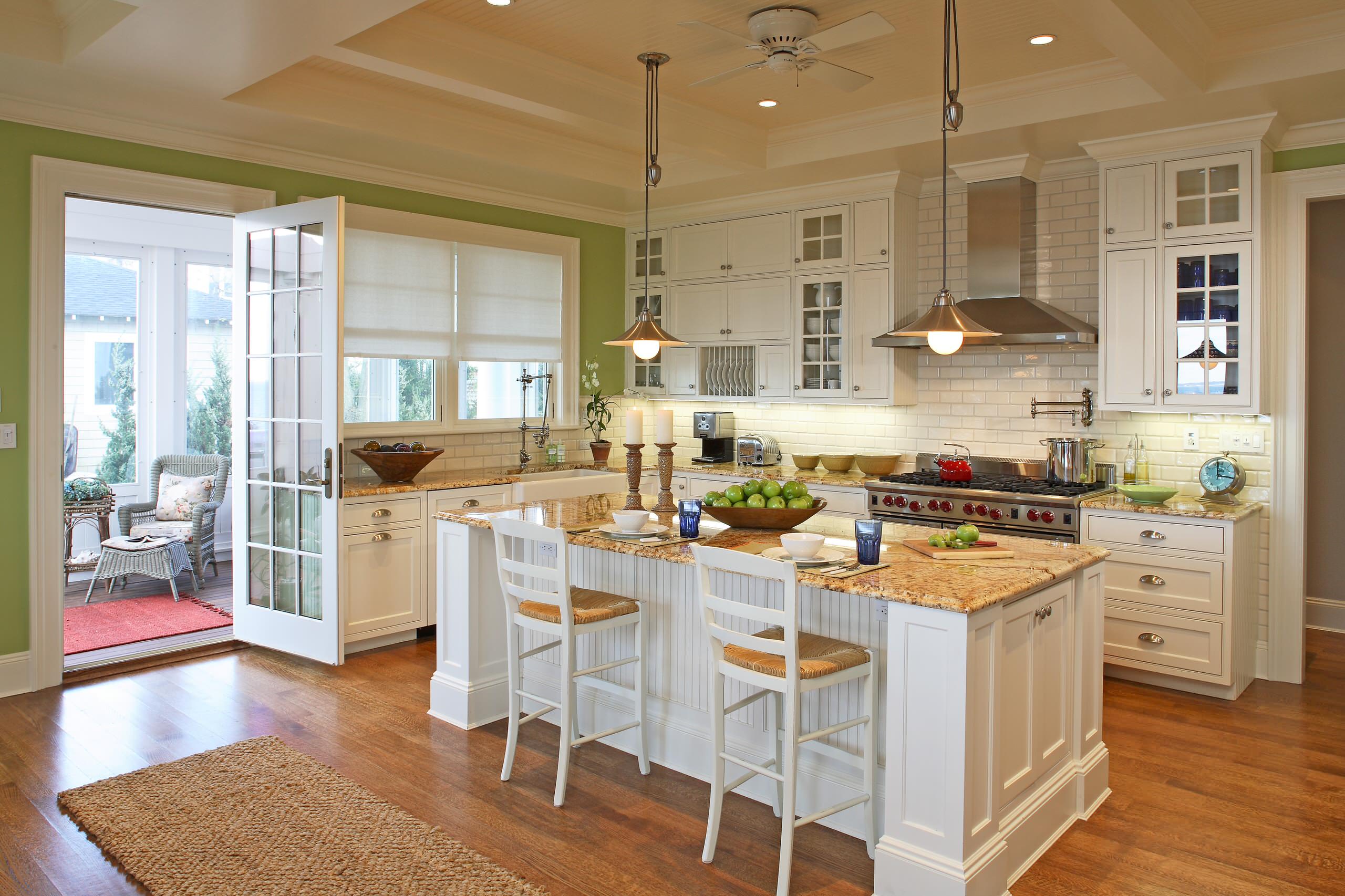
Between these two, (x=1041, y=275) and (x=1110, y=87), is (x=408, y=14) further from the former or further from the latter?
(x=1041, y=275)

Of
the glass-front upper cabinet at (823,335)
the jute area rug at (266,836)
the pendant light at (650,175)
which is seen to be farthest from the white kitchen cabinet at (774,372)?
the jute area rug at (266,836)

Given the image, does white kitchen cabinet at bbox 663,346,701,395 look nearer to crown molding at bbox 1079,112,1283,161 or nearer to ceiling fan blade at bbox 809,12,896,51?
crown molding at bbox 1079,112,1283,161

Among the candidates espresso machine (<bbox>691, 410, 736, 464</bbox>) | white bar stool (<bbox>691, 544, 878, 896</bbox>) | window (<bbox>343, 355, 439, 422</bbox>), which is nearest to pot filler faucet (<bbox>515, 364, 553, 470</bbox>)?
window (<bbox>343, 355, 439, 422</bbox>)

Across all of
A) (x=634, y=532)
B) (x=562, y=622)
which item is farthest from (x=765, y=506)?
(x=562, y=622)

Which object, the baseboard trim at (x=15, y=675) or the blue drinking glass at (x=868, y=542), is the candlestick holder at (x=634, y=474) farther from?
the baseboard trim at (x=15, y=675)

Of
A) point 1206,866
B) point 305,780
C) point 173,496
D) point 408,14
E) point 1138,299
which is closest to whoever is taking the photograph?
point 1206,866

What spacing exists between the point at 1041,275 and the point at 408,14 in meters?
3.79

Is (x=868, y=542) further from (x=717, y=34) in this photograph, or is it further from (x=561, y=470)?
(x=561, y=470)

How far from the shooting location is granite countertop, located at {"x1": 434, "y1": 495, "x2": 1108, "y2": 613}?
2680 millimetres

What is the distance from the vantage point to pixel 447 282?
6.17 meters

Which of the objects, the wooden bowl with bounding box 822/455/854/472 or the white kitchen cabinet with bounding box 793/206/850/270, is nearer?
the white kitchen cabinet with bounding box 793/206/850/270

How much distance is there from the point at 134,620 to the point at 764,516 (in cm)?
446

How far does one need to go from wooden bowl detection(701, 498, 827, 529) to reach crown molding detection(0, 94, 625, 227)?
345 cm

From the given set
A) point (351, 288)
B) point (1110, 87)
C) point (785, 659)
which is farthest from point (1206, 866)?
point (351, 288)
